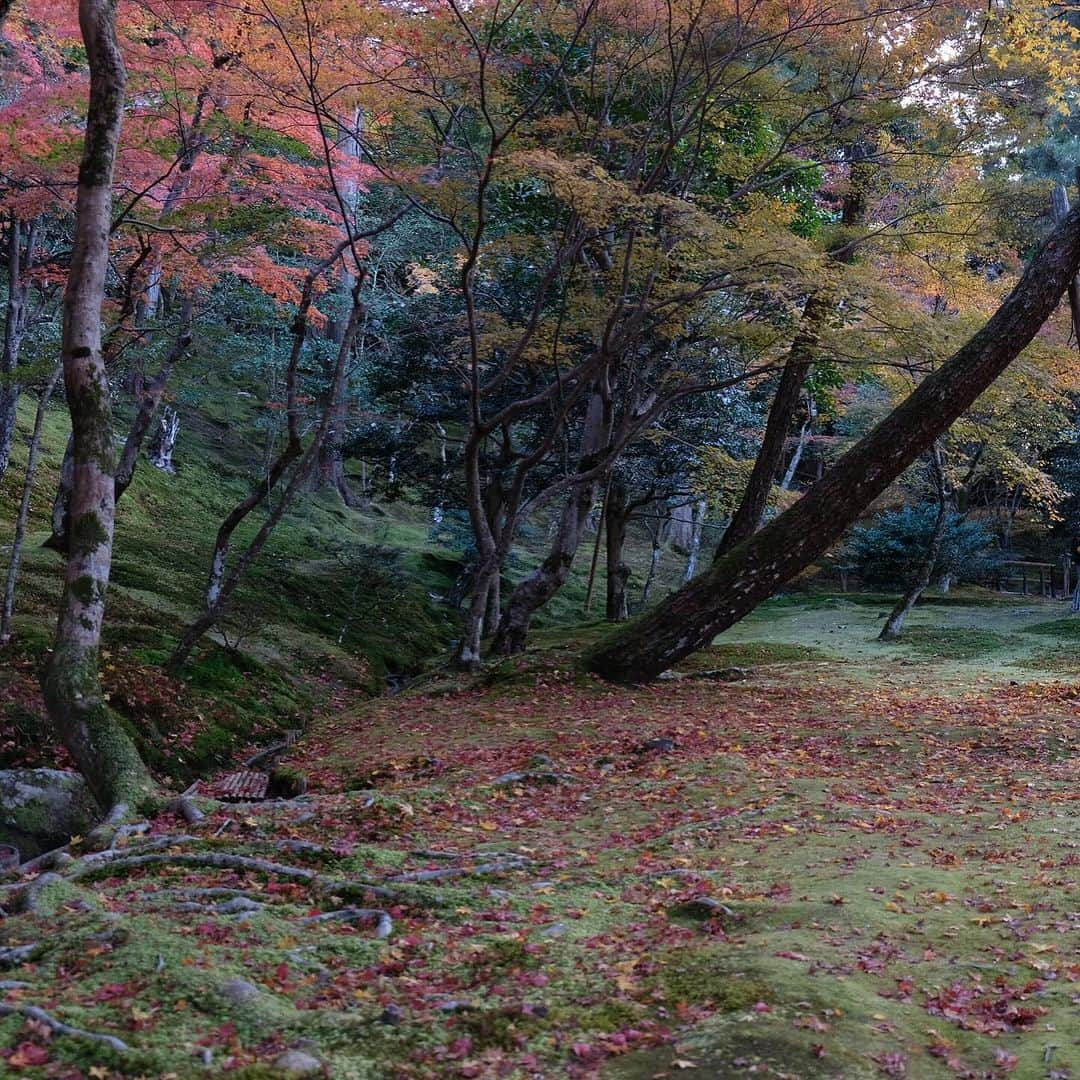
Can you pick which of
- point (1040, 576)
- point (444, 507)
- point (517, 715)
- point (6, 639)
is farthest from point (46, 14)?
point (1040, 576)

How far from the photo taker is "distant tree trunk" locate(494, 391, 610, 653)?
1455 centimetres

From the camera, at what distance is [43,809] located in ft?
22.4

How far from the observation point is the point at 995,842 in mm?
5891

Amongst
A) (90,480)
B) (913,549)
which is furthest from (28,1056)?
(913,549)

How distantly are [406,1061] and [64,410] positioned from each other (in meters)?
23.6

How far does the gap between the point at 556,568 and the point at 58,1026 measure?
1150cm

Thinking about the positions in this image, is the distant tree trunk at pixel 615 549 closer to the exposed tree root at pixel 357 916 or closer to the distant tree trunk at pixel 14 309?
the distant tree trunk at pixel 14 309

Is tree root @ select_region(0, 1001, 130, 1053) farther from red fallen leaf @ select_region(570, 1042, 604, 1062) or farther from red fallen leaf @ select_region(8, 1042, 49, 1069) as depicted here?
red fallen leaf @ select_region(570, 1042, 604, 1062)

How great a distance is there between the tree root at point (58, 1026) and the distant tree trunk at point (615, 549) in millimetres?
18098

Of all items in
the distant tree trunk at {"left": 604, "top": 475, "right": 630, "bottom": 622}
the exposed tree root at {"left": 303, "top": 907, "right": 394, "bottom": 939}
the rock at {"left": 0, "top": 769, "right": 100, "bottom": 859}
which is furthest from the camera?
the distant tree trunk at {"left": 604, "top": 475, "right": 630, "bottom": 622}

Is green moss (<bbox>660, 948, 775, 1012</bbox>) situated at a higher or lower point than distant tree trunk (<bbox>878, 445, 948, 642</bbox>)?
lower

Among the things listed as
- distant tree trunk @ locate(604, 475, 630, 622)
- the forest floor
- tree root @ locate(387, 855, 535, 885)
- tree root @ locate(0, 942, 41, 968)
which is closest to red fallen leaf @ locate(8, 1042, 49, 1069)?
the forest floor

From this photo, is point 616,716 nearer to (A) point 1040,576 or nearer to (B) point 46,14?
(B) point 46,14

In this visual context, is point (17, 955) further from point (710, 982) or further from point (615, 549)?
point (615, 549)
